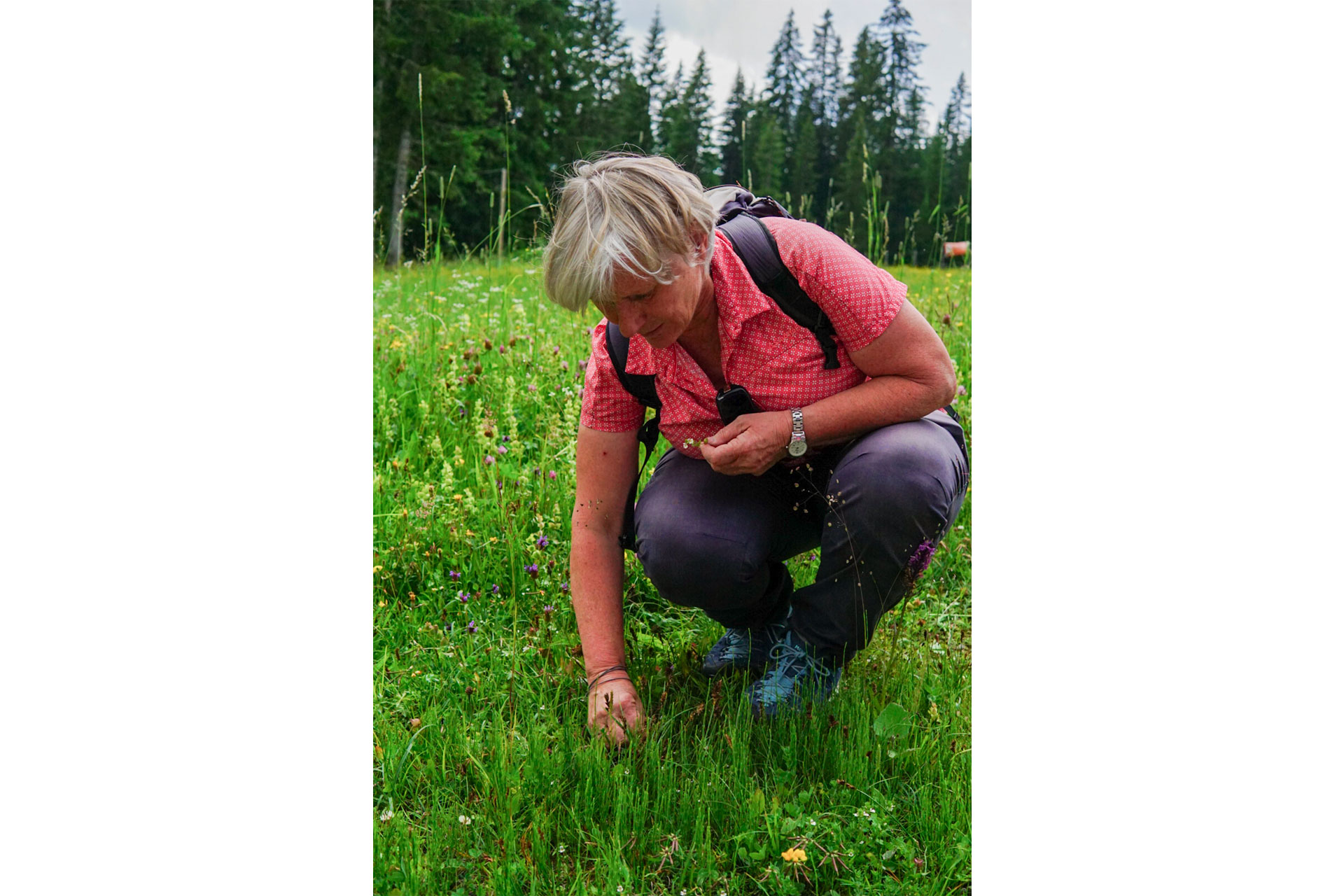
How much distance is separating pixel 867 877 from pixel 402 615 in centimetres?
126

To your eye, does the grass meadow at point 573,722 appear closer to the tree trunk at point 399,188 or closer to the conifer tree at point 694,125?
the tree trunk at point 399,188

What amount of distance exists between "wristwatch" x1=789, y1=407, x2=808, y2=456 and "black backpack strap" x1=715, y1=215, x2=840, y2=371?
5.9 inches

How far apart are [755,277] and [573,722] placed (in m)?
0.99

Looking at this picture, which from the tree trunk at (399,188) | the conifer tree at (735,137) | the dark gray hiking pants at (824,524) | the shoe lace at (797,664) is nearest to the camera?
the dark gray hiking pants at (824,524)

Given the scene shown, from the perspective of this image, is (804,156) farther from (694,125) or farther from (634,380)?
(634,380)

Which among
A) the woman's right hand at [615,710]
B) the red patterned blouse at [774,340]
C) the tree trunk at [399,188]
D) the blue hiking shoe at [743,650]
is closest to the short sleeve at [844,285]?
the red patterned blouse at [774,340]

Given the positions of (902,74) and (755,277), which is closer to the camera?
(755,277)

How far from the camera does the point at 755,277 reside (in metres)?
1.80

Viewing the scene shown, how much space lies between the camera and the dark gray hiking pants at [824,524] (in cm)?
186

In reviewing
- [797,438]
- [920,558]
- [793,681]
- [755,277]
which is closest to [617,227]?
[755,277]

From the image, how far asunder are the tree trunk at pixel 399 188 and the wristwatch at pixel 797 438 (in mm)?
1263

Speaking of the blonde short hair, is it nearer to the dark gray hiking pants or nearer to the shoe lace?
the dark gray hiking pants
